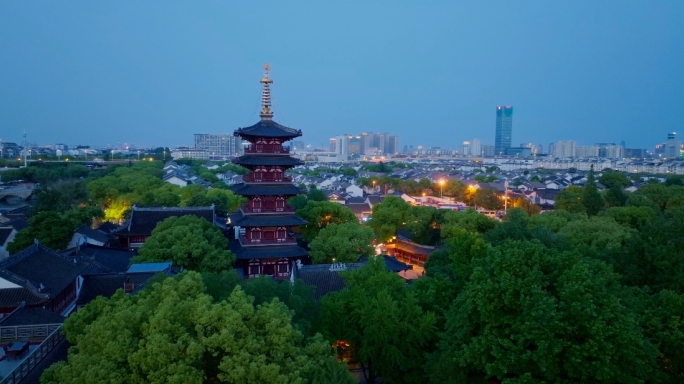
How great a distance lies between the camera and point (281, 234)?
23.4 meters

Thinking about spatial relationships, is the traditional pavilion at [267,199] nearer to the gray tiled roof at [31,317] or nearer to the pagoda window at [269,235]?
the pagoda window at [269,235]

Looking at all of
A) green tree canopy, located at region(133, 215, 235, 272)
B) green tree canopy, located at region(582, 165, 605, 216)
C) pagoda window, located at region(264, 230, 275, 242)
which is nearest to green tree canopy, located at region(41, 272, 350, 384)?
green tree canopy, located at region(133, 215, 235, 272)

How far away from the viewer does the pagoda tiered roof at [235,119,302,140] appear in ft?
72.6

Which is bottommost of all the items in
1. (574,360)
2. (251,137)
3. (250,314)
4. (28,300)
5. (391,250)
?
(391,250)

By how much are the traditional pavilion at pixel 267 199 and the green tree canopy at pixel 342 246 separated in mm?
808

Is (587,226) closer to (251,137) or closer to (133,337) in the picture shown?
(251,137)

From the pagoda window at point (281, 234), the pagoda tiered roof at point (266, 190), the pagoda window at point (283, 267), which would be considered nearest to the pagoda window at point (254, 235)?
the pagoda window at point (281, 234)

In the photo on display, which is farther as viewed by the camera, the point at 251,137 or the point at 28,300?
the point at 251,137

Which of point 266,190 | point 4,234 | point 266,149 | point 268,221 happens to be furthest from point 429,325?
point 4,234

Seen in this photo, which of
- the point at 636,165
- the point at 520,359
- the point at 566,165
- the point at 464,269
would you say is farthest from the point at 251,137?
the point at 566,165

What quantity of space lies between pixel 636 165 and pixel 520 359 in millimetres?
133740

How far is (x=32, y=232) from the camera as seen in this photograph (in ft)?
79.0

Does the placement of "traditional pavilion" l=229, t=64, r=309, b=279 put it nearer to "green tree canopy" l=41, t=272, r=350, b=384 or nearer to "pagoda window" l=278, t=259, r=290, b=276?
"pagoda window" l=278, t=259, r=290, b=276

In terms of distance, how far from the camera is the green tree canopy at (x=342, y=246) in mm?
23062
